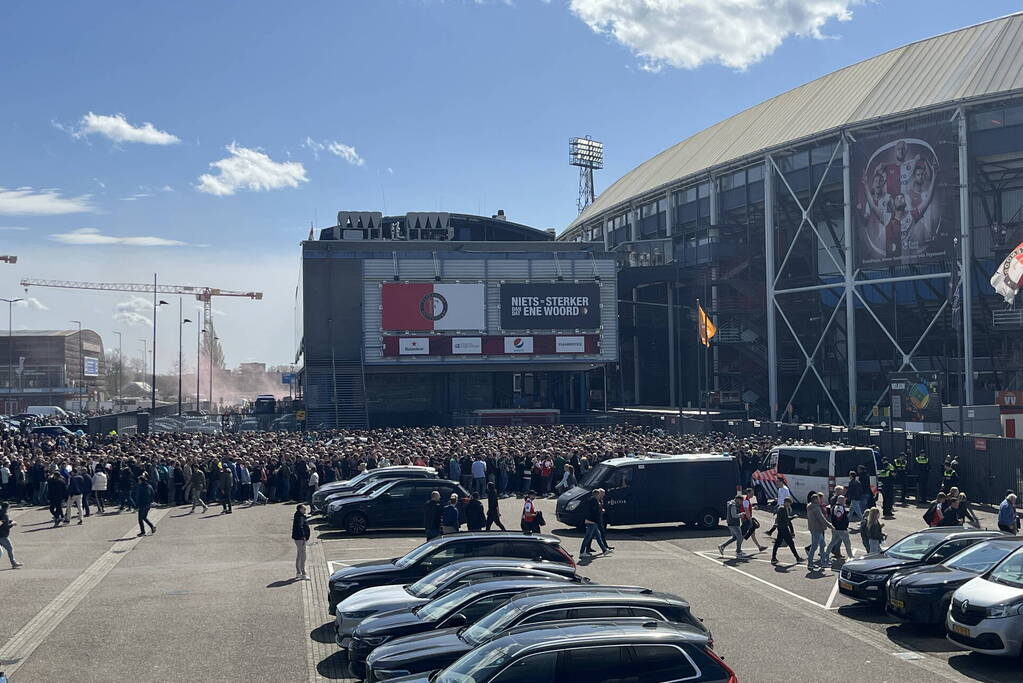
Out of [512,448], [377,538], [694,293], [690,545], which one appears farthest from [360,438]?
[694,293]

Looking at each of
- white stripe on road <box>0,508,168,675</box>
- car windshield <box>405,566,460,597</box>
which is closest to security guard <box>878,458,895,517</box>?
car windshield <box>405,566,460,597</box>

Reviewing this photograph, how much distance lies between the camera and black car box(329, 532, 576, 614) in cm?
1529

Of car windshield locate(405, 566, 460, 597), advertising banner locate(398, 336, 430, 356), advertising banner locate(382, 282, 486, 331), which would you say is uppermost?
advertising banner locate(382, 282, 486, 331)

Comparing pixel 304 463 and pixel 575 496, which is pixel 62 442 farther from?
pixel 575 496

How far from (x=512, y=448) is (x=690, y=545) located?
42.4ft

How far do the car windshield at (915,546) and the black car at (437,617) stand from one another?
7244mm

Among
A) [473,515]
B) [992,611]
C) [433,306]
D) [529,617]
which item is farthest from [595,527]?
[433,306]

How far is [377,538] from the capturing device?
23781 mm

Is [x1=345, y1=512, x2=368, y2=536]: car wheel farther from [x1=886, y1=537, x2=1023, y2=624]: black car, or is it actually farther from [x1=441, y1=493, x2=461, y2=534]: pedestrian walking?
[x1=886, y1=537, x2=1023, y2=624]: black car

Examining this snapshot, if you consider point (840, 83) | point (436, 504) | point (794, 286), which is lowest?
point (436, 504)

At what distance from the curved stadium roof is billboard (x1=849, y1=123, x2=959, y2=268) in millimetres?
1780

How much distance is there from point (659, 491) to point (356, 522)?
25.3ft

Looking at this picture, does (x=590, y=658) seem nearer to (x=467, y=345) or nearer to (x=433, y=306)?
(x=467, y=345)

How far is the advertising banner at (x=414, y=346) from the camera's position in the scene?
6284 cm
